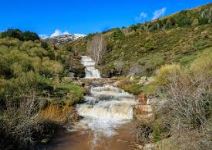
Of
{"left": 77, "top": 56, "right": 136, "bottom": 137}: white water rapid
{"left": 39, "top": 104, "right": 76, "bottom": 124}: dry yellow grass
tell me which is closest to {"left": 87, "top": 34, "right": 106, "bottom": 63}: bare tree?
{"left": 77, "top": 56, "right": 136, "bottom": 137}: white water rapid

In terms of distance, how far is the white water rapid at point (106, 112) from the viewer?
1950 centimetres

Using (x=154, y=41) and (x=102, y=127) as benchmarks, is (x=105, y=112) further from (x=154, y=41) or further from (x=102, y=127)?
(x=154, y=41)

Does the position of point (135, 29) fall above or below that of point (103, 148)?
above

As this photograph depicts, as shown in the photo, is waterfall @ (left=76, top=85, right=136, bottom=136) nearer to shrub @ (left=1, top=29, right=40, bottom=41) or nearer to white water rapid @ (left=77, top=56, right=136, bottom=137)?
white water rapid @ (left=77, top=56, right=136, bottom=137)

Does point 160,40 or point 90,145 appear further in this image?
point 160,40

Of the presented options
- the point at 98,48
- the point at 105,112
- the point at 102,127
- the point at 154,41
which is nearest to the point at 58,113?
the point at 102,127

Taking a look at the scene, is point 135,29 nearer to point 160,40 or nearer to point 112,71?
point 160,40

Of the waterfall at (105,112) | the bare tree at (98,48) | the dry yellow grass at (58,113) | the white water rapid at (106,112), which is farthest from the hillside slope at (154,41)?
the dry yellow grass at (58,113)

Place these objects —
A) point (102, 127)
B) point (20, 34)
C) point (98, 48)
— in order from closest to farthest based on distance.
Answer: point (102, 127)
point (20, 34)
point (98, 48)

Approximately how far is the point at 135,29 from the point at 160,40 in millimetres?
20298

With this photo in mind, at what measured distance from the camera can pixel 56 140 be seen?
55.3 feet

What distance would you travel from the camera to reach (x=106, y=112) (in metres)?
22.7

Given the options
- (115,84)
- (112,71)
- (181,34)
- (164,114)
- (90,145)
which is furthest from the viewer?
(181,34)

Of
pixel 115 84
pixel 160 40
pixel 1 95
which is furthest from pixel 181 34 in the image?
pixel 1 95
